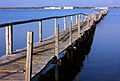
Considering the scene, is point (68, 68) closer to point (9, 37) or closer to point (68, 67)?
point (68, 67)

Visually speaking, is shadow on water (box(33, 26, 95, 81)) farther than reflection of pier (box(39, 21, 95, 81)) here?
No

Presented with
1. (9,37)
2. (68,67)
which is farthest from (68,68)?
(9,37)

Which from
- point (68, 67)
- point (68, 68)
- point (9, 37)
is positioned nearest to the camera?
point (9, 37)

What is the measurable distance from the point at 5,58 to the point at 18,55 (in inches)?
25.0

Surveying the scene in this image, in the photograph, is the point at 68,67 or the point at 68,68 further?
the point at 68,67

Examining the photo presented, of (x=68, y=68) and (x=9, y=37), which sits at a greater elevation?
(x=9, y=37)

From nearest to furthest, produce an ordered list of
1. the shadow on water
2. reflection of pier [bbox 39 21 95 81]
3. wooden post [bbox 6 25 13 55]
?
wooden post [bbox 6 25 13 55], the shadow on water, reflection of pier [bbox 39 21 95 81]

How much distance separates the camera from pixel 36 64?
7.18 meters

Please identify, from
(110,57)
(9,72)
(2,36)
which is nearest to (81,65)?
(110,57)

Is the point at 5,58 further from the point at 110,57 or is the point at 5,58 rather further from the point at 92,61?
the point at 110,57

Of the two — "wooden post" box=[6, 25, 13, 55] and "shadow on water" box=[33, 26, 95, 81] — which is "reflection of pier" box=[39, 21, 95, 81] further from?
"wooden post" box=[6, 25, 13, 55]

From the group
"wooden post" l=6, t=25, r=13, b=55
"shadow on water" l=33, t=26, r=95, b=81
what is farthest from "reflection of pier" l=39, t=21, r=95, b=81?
"wooden post" l=6, t=25, r=13, b=55

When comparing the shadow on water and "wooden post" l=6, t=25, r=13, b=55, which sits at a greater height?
"wooden post" l=6, t=25, r=13, b=55

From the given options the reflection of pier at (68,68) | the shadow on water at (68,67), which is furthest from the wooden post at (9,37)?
the reflection of pier at (68,68)
